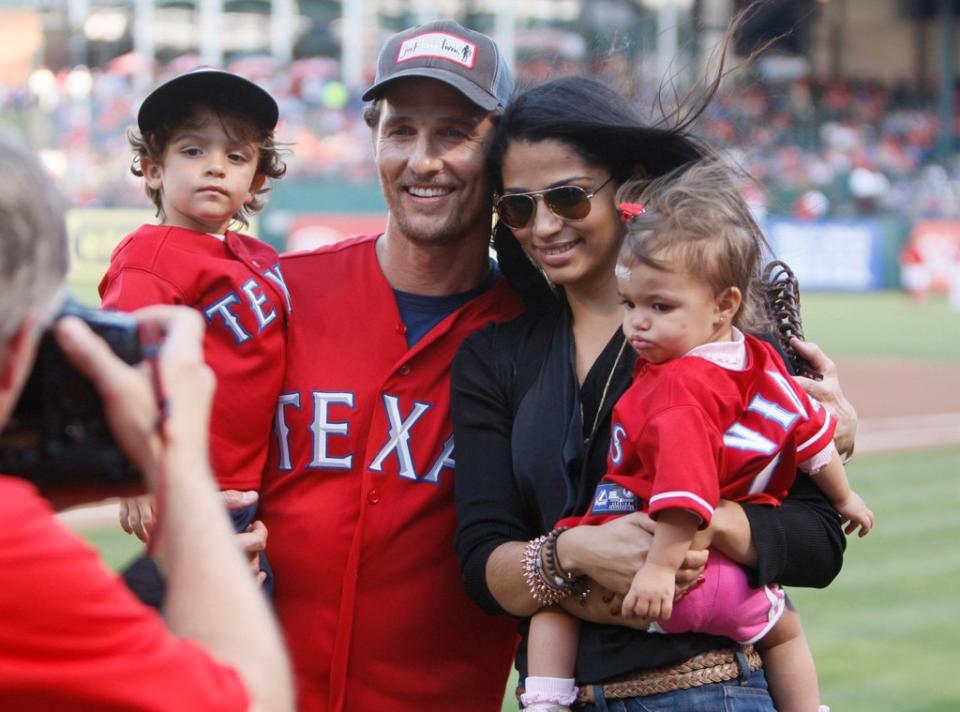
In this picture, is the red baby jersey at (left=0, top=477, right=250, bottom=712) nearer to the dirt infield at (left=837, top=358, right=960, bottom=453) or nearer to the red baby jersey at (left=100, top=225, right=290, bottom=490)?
the red baby jersey at (left=100, top=225, right=290, bottom=490)

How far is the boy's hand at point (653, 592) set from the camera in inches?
94.5

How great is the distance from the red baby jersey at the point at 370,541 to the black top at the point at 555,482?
22 centimetres

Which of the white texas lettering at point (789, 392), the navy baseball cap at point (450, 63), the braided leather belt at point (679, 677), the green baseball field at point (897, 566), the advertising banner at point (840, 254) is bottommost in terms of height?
the advertising banner at point (840, 254)

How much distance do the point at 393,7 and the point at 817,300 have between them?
1902 centimetres

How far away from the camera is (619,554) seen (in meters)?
2.48

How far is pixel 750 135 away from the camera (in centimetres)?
2880

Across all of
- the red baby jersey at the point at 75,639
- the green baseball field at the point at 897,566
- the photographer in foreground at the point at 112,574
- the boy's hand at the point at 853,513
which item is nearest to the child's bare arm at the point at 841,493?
the boy's hand at the point at 853,513

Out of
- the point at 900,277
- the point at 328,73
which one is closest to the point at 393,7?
the point at 328,73

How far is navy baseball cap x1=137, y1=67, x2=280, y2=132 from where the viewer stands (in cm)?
309

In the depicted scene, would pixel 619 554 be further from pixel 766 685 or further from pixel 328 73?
pixel 328 73

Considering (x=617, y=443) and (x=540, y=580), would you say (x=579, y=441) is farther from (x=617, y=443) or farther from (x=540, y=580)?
(x=540, y=580)

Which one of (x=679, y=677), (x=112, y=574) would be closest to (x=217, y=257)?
(x=679, y=677)

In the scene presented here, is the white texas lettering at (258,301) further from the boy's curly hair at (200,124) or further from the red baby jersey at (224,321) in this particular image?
the boy's curly hair at (200,124)

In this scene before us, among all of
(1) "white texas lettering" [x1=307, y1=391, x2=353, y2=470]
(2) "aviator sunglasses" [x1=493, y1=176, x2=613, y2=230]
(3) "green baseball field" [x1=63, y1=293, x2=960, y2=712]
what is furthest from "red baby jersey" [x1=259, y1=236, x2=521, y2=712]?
(3) "green baseball field" [x1=63, y1=293, x2=960, y2=712]
